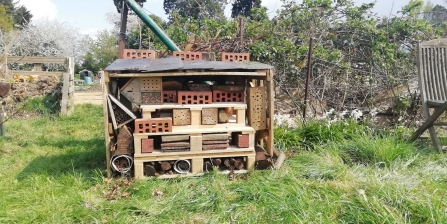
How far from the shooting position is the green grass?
255 cm

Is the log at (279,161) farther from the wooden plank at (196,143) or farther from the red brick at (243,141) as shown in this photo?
the wooden plank at (196,143)

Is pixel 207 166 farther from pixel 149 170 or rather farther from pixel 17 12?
pixel 17 12

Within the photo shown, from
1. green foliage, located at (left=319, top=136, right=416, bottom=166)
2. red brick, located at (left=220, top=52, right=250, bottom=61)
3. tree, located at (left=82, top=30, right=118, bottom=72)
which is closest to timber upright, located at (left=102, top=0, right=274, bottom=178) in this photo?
red brick, located at (left=220, top=52, right=250, bottom=61)

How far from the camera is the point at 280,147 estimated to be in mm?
4430

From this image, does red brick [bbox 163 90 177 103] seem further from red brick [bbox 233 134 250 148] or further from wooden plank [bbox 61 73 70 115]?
wooden plank [bbox 61 73 70 115]

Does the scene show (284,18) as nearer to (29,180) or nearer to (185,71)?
(185,71)

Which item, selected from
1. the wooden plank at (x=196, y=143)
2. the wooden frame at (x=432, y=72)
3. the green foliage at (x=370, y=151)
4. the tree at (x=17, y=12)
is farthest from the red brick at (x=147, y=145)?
the tree at (x=17, y=12)

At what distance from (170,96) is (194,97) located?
0.29m

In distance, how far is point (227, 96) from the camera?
3732 mm

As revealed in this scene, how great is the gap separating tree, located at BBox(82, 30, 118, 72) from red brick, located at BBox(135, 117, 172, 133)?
67.7 ft

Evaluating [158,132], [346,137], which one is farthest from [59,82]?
[346,137]

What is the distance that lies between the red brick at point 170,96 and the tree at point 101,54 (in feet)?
66.8

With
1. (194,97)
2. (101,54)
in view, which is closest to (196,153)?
(194,97)

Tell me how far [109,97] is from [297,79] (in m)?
3.97
